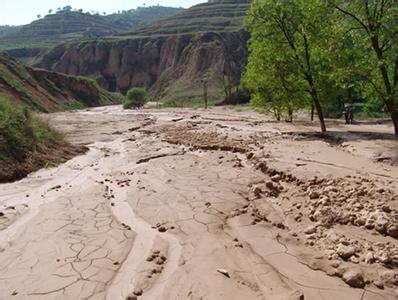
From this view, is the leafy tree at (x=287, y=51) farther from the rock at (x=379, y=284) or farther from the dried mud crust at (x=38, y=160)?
the rock at (x=379, y=284)

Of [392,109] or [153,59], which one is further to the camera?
[153,59]

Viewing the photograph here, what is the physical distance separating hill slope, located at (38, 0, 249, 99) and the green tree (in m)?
89.0

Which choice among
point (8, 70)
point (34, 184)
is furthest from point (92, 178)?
point (8, 70)

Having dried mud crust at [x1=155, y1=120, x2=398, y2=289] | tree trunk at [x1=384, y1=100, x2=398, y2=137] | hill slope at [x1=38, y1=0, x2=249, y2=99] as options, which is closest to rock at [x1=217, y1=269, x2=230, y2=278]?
dried mud crust at [x1=155, y1=120, x2=398, y2=289]

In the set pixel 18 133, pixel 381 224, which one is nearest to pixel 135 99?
pixel 18 133

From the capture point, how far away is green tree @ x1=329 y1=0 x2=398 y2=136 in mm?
13703

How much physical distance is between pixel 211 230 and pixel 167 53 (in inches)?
4826

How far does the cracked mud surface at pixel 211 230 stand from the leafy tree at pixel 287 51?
6.99 metres

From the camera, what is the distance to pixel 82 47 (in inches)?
5423

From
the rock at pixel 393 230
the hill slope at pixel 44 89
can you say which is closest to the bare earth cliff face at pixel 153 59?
the hill slope at pixel 44 89

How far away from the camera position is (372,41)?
46.2 ft

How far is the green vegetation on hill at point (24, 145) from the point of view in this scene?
1175cm

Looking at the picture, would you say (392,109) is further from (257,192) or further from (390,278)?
(390,278)

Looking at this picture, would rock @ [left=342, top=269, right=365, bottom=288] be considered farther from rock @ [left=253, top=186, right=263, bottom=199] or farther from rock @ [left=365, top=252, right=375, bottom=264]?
rock @ [left=253, top=186, right=263, bottom=199]
